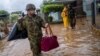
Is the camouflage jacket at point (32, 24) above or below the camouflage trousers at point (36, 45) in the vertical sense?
above

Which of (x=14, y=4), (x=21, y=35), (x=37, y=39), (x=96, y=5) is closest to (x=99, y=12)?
(x=96, y=5)

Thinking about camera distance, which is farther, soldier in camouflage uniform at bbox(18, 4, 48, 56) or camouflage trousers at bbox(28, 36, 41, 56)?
camouflage trousers at bbox(28, 36, 41, 56)

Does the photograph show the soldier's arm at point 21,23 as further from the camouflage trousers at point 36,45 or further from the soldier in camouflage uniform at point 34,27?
the camouflage trousers at point 36,45

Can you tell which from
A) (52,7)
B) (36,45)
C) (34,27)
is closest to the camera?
(34,27)

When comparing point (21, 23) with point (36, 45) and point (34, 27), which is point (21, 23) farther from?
point (36, 45)

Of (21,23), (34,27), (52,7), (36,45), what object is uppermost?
(21,23)

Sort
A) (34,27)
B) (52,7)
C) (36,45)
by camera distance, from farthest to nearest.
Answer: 1. (52,7)
2. (36,45)
3. (34,27)

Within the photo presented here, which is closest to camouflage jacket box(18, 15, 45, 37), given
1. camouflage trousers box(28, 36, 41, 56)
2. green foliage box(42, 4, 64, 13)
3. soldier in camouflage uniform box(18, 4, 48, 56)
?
soldier in camouflage uniform box(18, 4, 48, 56)

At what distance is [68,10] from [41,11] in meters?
9.35

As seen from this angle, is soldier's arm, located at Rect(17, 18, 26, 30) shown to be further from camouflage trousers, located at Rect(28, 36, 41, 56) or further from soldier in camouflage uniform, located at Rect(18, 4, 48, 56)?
camouflage trousers, located at Rect(28, 36, 41, 56)

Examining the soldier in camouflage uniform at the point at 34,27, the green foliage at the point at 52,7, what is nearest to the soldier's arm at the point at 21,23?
the soldier in camouflage uniform at the point at 34,27

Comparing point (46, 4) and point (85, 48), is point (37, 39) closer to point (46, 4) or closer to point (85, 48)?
point (85, 48)

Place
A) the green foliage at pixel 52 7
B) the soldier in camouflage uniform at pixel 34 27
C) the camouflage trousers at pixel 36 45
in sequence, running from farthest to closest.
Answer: the green foliage at pixel 52 7 < the camouflage trousers at pixel 36 45 < the soldier in camouflage uniform at pixel 34 27

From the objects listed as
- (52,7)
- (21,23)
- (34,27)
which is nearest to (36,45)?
(34,27)
